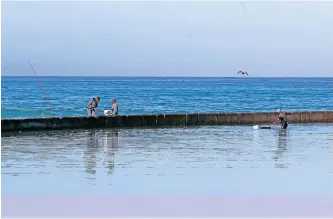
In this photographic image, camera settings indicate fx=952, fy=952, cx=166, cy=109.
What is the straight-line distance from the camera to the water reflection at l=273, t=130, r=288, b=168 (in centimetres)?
1994

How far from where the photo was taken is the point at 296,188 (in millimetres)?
15938

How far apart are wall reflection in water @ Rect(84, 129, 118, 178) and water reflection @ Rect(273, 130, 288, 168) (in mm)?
3525

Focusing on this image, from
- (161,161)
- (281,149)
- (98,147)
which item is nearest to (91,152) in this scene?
(98,147)

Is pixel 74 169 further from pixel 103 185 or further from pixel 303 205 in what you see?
pixel 303 205

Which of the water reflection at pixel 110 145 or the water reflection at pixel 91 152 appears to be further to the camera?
the water reflection at pixel 110 145

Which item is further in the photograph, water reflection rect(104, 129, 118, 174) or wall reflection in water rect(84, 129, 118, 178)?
water reflection rect(104, 129, 118, 174)

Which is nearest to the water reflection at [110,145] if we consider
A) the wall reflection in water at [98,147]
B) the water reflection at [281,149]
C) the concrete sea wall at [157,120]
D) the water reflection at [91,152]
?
the wall reflection in water at [98,147]

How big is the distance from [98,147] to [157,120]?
10.1 m

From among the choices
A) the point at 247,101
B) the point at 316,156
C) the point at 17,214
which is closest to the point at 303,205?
the point at 17,214

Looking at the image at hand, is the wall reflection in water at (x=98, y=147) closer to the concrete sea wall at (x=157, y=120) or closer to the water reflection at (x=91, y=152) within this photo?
the water reflection at (x=91, y=152)

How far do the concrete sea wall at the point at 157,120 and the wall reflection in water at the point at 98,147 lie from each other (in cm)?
100

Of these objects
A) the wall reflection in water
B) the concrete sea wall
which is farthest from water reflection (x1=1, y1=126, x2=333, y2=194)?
the concrete sea wall

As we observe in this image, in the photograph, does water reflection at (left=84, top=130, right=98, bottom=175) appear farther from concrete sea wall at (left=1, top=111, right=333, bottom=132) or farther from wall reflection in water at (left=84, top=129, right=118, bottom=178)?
concrete sea wall at (left=1, top=111, right=333, bottom=132)

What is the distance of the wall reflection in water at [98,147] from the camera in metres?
19.1
